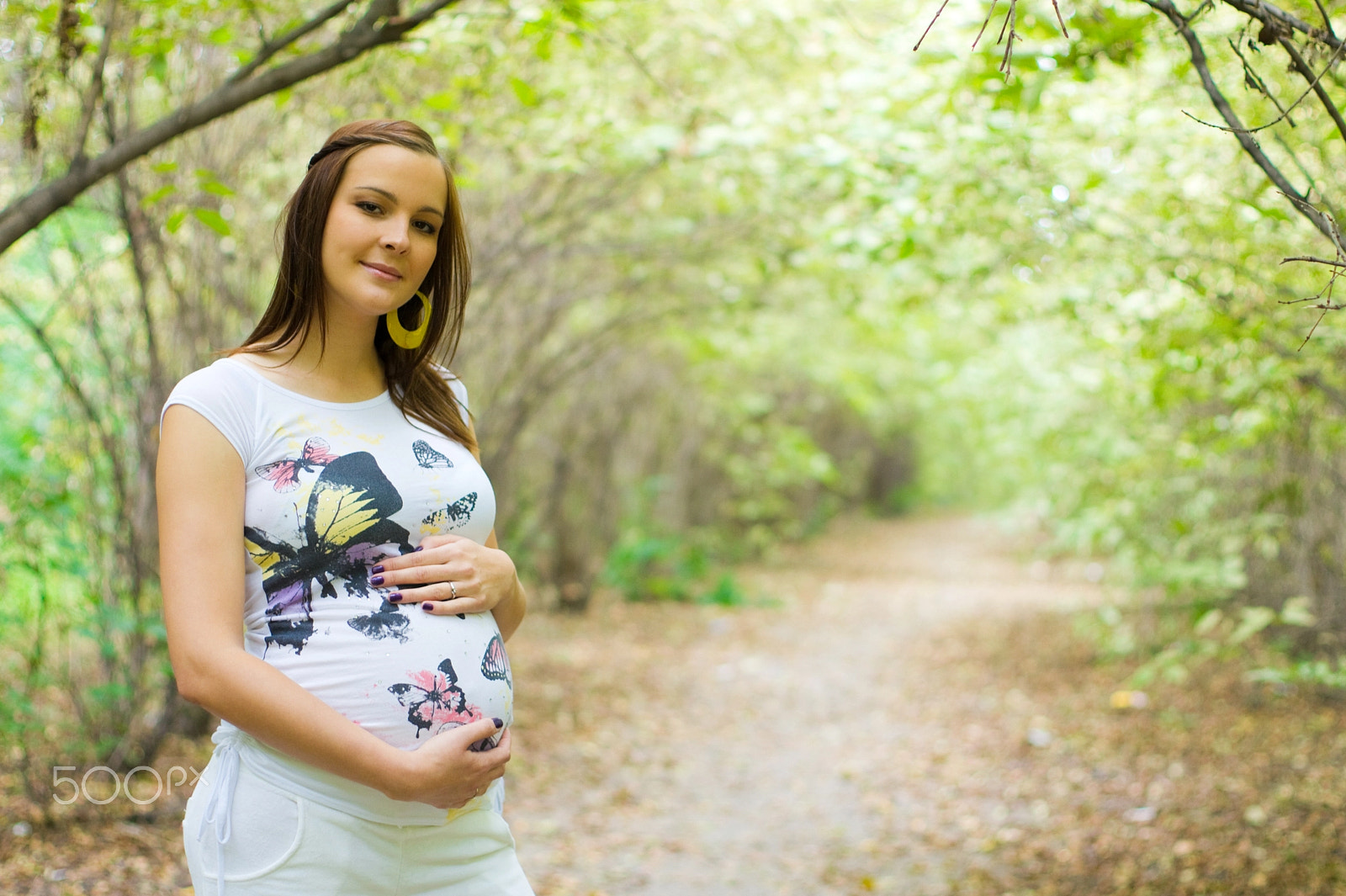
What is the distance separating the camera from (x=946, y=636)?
994 cm

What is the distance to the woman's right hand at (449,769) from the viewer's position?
1.38 metres

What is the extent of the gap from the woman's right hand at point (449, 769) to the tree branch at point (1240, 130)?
1.59 metres

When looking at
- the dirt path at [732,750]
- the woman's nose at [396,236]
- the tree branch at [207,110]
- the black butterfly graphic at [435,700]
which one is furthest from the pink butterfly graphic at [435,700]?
the dirt path at [732,750]

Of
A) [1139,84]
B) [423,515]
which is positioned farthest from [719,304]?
[423,515]

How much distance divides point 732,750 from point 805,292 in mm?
3759

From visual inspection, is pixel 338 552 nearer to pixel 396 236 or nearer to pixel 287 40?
pixel 396 236

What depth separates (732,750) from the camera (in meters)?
6.26

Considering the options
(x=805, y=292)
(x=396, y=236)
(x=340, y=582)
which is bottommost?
(x=340, y=582)

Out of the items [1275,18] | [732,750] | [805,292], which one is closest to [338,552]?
[1275,18]

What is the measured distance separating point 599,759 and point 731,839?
132cm

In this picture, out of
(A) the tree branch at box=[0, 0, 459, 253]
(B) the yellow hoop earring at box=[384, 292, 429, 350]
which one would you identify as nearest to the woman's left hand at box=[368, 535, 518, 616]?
(B) the yellow hoop earring at box=[384, 292, 429, 350]

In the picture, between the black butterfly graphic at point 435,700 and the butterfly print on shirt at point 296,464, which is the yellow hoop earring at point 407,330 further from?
the black butterfly graphic at point 435,700

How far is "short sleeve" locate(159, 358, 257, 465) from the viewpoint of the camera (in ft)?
4.53

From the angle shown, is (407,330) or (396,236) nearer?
(396,236)
